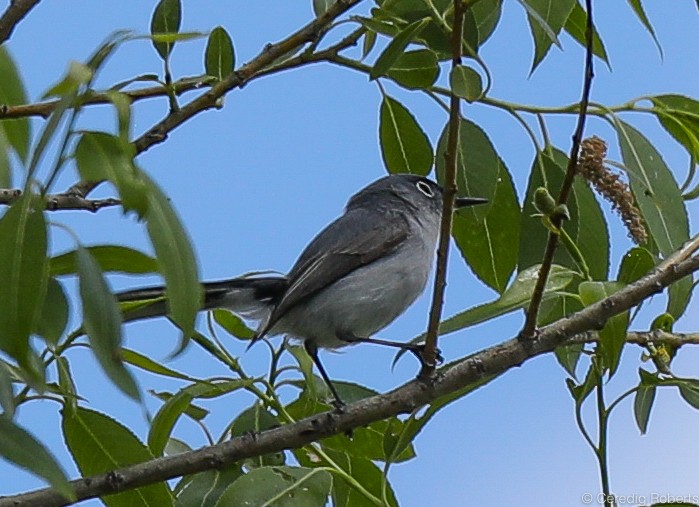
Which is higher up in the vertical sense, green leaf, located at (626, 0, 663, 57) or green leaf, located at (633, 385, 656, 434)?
green leaf, located at (626, 0, 663, 57)

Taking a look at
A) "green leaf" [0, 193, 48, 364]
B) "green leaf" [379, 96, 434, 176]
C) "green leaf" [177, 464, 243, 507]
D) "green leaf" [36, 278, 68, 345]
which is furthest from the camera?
"green leaf" [379, 96, 434, 176]

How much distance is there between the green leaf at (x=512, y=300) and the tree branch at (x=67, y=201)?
589 millimetres

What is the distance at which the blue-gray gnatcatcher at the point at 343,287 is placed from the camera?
321cm

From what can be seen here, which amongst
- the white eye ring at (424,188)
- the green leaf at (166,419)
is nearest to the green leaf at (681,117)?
the green leaf at (166,419)

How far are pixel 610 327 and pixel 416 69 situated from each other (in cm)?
61

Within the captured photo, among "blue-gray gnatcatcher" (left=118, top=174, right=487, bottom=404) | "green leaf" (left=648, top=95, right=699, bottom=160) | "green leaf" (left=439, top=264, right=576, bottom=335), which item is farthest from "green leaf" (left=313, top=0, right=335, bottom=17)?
"blue-gray gnatcatcher" (left=118, top=174, right=487, bottom=404)

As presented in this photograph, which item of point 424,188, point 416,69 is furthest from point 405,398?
point 424,188

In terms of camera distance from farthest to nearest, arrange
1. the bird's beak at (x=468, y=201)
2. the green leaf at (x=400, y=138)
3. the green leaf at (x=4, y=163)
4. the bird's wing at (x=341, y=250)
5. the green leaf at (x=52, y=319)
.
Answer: the bird's wing at (x=341, y=250)
the green leaf at (x=400, y=138)
the bird's beak at (x=468, y=201)
the green leaf at (x=4, y=163)
the green leaf at (x=52, y=319)

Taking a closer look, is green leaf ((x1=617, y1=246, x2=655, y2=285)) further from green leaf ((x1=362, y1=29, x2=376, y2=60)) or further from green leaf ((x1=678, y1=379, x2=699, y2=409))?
green leaf ((x1=362, y1=29, x2=376, y2=60))

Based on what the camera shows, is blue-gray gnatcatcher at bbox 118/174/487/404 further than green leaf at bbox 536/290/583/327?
Yes

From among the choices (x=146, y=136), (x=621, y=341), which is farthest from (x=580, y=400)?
(x=146, y=136)

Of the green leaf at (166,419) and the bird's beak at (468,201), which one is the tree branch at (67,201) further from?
the bird's beak at (468,201)

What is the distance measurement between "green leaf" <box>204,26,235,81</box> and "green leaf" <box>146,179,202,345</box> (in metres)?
0.94

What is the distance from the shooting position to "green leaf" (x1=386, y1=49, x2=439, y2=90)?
2104mm
